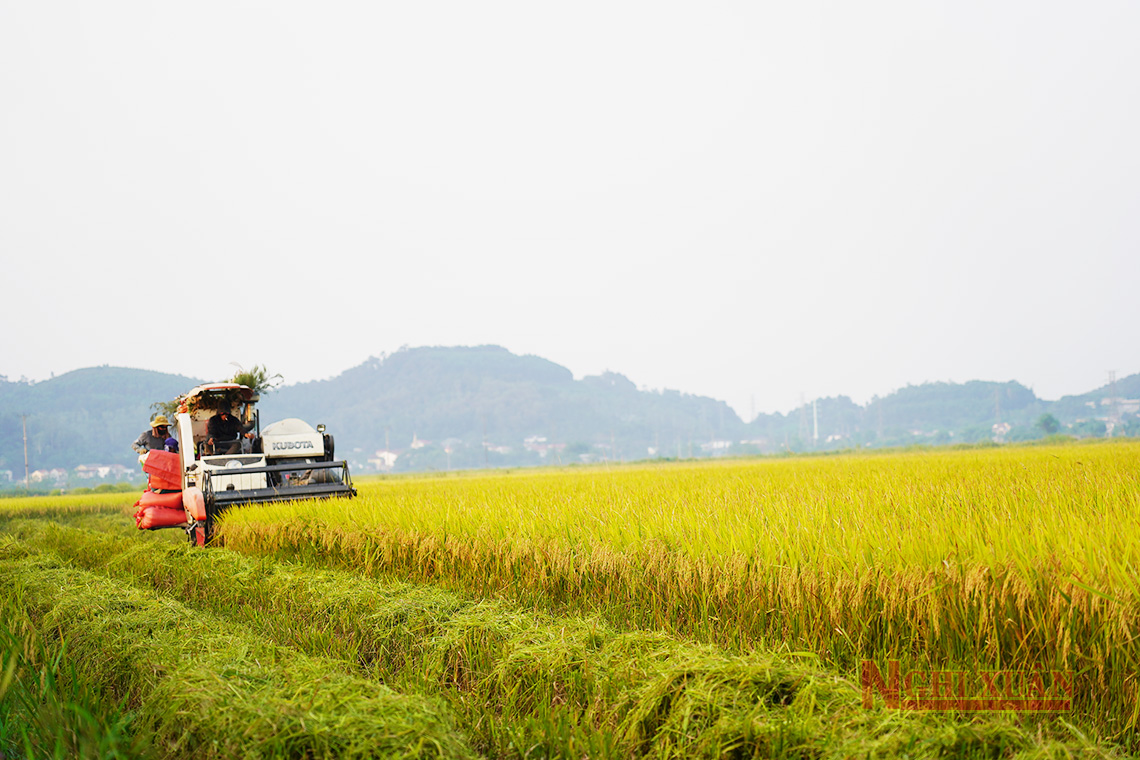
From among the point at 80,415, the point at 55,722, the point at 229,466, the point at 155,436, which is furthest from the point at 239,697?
the point at 80,415

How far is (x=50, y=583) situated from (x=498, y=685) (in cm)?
521

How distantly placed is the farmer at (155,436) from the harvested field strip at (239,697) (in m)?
8.18

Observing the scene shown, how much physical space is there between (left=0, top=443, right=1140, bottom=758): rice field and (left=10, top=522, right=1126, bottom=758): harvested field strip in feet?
0.04

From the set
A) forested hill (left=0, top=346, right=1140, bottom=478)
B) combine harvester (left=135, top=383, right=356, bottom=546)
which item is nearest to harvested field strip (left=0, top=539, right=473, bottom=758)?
combine harvester (left=135, top=383, right=356, bottom=546)

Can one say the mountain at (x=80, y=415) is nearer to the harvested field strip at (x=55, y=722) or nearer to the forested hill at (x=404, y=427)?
the forested hill at (x=404, y=427)

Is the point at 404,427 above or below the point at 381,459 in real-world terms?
above

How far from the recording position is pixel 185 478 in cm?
1009

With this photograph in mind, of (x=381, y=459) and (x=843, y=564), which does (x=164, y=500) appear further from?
(x=381, y=459)

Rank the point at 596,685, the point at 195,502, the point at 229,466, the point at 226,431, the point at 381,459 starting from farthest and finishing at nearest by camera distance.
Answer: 1. the point at 381,459
2. the point at 226,431
3. the point at 229,466
4. the point at 195,502
5. the point at 596,685

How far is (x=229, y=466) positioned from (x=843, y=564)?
889cm

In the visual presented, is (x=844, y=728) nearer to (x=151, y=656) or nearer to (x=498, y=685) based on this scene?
(x=498, y=685)

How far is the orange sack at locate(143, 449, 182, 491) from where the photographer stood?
34.4 ft

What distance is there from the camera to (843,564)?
3455mm

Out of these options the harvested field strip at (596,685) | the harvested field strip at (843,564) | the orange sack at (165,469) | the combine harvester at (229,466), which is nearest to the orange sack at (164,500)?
the combine harvester at (229,466)
